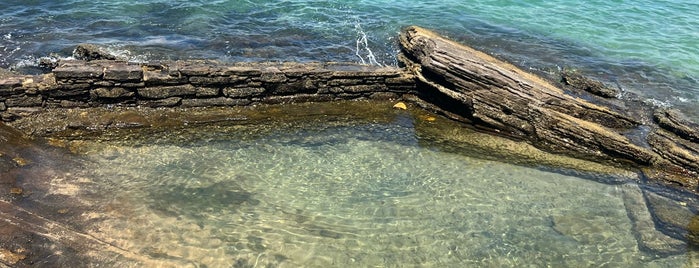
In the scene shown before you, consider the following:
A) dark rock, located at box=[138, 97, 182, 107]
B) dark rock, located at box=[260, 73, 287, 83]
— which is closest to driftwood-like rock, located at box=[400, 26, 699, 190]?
dark rock, located at box=[260, 73, 287, 83]

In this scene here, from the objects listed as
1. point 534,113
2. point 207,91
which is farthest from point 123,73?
point 534,113

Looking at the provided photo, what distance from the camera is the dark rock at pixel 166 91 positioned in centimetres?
909

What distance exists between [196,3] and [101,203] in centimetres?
1205

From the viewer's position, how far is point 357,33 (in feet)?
50.1

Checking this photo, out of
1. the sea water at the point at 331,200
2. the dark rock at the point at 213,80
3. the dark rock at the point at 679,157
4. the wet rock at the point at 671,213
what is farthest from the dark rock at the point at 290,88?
the dark rock at the point at 679,157

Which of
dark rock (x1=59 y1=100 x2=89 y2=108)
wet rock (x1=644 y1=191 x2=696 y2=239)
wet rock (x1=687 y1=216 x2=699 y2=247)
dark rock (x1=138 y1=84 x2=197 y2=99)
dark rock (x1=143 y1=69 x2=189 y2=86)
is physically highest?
dark rock (x1=143 y1=69 x2=189 y2=86)

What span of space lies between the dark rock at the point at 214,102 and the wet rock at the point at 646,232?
23.4 feet

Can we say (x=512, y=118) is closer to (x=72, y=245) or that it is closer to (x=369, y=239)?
(x=369, y=239)

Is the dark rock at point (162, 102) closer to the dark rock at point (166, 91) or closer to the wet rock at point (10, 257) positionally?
the dark rock at point (166, 91)

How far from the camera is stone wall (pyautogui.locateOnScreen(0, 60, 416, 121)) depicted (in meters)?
8.55

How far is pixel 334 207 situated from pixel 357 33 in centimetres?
938

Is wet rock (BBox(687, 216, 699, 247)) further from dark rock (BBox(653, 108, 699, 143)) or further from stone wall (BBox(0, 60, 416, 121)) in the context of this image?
stone wall (BBox(0, 60, 416, 121))

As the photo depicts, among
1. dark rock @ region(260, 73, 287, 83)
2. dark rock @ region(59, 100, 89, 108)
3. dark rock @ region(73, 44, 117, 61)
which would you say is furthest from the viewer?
dark rock @ region(73, 44, 117, 61)

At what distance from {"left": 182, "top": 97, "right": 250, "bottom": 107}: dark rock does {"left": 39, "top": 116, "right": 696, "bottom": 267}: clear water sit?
0.97 m
